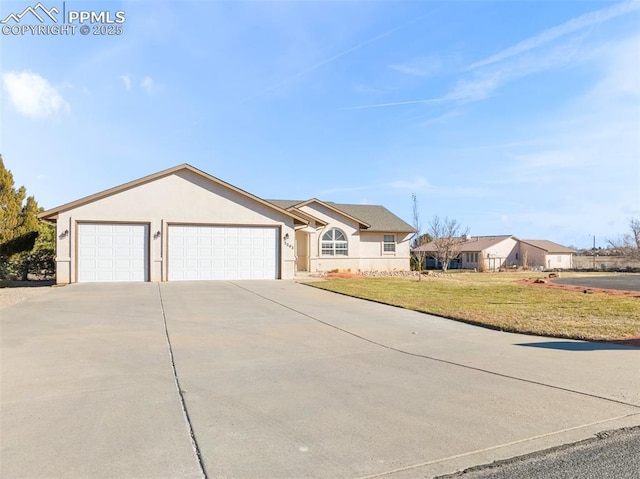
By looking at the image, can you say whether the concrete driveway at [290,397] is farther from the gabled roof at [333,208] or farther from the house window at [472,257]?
the house window at [472,257]

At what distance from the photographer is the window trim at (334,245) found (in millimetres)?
29594

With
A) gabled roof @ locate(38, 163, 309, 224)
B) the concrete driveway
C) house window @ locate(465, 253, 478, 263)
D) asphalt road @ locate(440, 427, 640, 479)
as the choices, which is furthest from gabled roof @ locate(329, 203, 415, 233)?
asphalt road @ locate(440, 427, 640, 479)

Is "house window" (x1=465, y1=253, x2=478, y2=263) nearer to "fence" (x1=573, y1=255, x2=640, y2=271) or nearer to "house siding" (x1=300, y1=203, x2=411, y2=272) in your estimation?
"fence" (x1=573, y1=255, x2=640, y2=271)

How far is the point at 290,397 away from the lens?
190 inches

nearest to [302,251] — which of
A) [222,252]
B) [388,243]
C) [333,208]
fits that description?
[333,208]

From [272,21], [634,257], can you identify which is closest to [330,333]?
[272,21]

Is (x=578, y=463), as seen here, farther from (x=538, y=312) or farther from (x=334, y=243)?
(x=334, y=243)

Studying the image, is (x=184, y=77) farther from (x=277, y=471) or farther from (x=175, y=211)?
(x=277, y=471)

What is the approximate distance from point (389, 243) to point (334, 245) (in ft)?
15.8

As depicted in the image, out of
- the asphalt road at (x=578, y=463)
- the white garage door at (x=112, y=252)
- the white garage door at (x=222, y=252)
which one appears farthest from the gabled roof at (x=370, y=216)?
the asphalt road at (x=578, y=463)

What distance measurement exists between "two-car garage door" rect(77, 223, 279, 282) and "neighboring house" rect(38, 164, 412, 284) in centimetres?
4

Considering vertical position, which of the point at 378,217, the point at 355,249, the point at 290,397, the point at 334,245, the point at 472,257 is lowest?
the point at 290,397

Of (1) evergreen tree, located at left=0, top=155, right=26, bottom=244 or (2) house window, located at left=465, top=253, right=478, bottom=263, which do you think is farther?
(2) house window, located at left=465, top=253, right=478, bottom=263

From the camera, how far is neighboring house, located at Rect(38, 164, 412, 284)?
1847 cm
